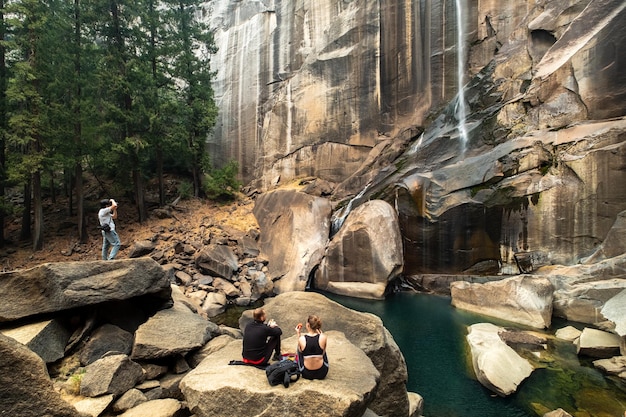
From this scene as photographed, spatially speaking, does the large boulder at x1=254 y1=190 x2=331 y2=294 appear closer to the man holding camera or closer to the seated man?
the man holding camera

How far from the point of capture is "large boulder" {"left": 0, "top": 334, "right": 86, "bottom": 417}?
3.14 m

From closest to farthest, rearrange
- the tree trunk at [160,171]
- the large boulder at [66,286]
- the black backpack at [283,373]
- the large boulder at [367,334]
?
the black backpack at [283,373]
the large boulder at [66,286]
the large boulder at [367,334]
the tree trunk at [160,171]

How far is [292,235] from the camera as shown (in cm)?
2019

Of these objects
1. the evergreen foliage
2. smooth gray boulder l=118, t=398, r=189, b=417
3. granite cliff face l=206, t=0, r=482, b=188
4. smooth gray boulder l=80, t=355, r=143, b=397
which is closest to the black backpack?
smooth gray boulder l=118, t=398, r=189, b=417

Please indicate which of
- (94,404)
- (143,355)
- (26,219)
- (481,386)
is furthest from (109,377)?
(26,219)

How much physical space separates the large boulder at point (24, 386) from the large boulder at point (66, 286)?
2.80 meters

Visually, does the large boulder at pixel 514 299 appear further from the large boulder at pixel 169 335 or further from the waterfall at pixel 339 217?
the large boulder at pixel 169 335

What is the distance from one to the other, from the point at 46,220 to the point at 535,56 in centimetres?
2978

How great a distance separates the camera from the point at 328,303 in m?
7.80

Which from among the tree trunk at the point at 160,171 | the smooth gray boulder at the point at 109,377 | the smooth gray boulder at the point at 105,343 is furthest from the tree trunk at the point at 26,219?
the smooth gray boulder at the point at 109,377

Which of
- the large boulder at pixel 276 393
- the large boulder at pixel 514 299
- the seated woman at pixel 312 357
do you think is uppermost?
the seated woman at pixel 312 357

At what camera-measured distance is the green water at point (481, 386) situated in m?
7.23

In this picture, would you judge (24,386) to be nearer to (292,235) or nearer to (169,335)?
(169,335)

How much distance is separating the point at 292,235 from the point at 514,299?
1170 cm
